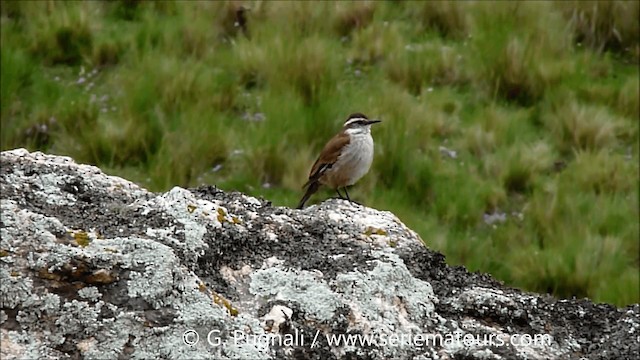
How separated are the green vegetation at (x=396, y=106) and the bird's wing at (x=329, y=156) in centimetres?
63

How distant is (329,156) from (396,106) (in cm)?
160

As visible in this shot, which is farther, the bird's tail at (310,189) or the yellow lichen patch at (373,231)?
the bird's tail at (310,189)

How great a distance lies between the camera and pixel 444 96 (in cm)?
757

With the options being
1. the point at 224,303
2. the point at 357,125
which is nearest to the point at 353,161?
the point at 357,125

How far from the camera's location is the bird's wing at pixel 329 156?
19.1 ft

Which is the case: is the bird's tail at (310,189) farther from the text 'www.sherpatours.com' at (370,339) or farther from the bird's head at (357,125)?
the text 'www.sherpatours.com' at (370,339)

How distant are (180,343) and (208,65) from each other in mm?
5715

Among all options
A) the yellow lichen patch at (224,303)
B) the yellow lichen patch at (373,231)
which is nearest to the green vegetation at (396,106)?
the yellow lichen patch at (373,231)

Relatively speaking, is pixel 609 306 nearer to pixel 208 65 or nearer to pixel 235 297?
pixel 235 297

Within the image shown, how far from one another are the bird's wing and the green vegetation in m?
0.63

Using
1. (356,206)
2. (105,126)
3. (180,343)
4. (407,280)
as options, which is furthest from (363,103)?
(180,343)

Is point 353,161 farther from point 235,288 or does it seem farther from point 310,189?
point 235,288

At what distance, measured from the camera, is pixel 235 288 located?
2.54 metres

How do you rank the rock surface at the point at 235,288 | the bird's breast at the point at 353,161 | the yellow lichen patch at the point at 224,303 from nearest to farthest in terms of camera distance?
1. the rock surface at the point at 235,288
2. the yellow lichen patch at the point at 224,303
3. the bird's breast at the point at 353,161
